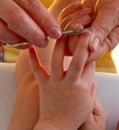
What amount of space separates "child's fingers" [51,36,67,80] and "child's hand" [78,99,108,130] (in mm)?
165

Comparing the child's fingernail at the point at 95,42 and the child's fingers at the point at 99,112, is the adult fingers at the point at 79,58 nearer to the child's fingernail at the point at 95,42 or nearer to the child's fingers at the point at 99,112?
the child's fingernail at the point at 95,42

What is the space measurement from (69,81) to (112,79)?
0.29 metres

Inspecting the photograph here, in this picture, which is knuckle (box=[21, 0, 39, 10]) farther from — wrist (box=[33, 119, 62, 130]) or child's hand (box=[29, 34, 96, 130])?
wrist (box=[33, 119, 62, 130])

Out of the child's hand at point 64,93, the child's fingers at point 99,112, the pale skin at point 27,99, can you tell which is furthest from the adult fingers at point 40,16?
the child's fingers at point 99,112

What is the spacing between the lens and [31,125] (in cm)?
66

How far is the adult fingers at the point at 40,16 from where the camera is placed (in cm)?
44

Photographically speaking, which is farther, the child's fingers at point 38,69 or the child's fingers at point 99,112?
the child's fingers at point 99,112

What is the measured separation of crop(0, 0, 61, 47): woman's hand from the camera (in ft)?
1.39

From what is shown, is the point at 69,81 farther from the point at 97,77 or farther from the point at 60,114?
the point at 97,77

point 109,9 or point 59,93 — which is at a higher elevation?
point 109,9

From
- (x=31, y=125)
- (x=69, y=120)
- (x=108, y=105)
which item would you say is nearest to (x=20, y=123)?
(x=31, y=125)

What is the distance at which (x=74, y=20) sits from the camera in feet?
1.80

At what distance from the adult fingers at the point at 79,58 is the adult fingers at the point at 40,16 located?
8 cm

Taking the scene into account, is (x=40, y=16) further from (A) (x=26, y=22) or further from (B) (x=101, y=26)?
(B) (x=101, y=26)
